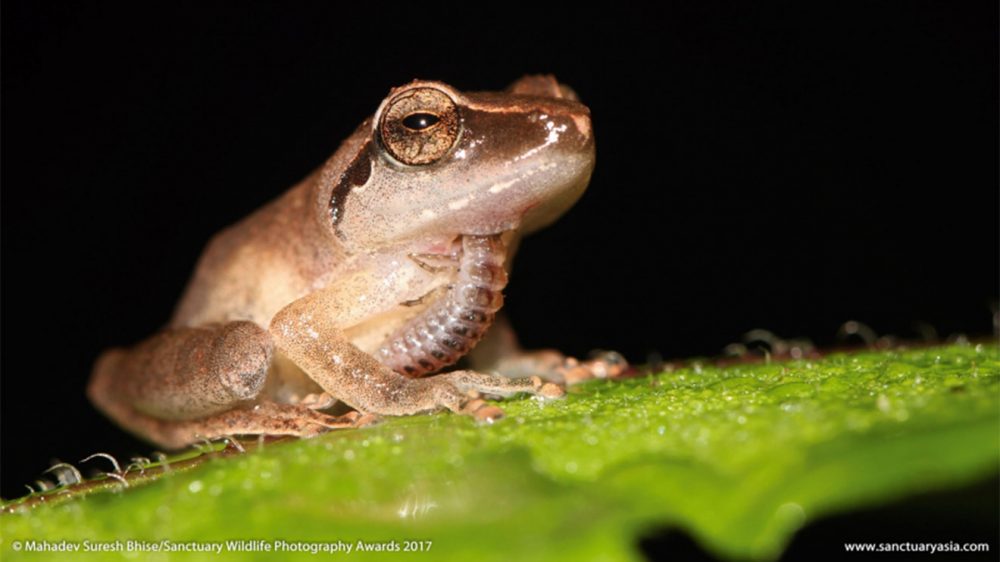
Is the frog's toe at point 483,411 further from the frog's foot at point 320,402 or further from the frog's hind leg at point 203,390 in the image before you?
the frog's foot at point 320,402

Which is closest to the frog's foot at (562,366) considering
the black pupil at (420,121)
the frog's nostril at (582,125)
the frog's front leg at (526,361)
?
the frog's front leg at (526,361)

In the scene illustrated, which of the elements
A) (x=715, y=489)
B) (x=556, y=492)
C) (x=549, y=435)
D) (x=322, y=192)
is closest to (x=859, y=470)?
(x=715, y=489)

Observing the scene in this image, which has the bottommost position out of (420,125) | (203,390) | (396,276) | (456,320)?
(203,390)

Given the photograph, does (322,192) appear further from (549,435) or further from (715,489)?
(715,489)

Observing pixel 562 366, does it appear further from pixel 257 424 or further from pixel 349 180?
pixel 257 424

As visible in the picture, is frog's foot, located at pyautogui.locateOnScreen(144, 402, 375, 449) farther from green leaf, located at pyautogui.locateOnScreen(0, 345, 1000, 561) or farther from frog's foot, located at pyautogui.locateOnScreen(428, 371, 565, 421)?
green leaf, located at pyautogui.locateOnScreen(0, 345, 1000, 561)

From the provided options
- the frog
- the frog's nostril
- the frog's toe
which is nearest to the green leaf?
the frog's toe

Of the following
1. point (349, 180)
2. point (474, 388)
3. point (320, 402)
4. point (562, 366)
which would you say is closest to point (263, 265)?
point (349, 180)
